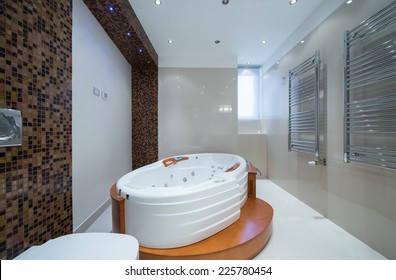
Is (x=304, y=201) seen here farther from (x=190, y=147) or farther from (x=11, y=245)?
(x=11, y=245)

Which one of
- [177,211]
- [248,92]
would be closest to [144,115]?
[248,92]

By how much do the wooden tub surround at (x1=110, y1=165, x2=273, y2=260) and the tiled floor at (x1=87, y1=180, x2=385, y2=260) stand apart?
129 mm

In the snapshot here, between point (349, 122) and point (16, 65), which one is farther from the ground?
point (16, 65)

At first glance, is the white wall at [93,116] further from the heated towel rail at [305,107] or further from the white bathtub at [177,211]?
the heated towel rail at [305,107]

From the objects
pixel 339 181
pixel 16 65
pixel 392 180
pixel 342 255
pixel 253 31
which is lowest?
pixel 342 255

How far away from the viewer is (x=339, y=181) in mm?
1677

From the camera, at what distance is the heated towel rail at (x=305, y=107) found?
74.4 inches

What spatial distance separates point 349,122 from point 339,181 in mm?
603

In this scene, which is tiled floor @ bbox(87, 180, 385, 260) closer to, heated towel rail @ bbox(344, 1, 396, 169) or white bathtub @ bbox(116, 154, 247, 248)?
white bathtub @ bbox(116, 154, 247, 248)

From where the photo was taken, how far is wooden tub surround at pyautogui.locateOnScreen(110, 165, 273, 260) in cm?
110

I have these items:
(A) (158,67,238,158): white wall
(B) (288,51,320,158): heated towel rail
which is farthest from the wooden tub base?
(A) (158,67,238,158): white wall

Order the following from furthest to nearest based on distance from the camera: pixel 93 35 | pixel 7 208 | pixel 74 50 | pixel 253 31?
1. pixel 253 31
2. pixel 93 35
3. pixel 74 50
4. pixel 7 208
